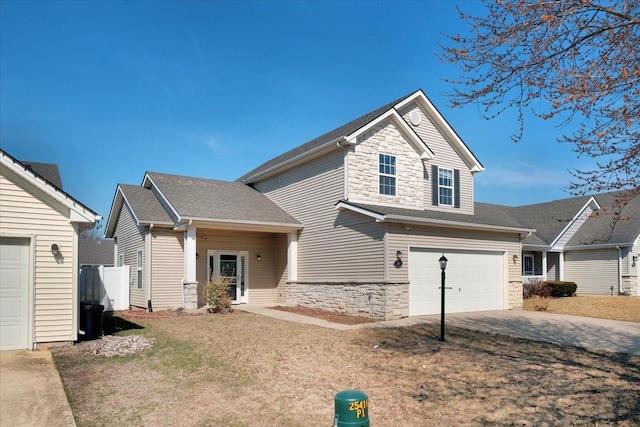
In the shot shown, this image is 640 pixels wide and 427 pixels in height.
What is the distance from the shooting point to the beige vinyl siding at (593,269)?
83.8ft

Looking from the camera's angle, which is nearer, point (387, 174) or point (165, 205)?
point (387, 174)

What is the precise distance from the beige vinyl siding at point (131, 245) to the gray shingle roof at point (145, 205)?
69cm

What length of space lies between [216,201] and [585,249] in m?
20.3

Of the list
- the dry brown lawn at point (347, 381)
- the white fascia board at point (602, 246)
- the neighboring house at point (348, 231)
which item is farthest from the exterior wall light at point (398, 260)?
the white fascia board at point (602, 246)

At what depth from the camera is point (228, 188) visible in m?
21.6

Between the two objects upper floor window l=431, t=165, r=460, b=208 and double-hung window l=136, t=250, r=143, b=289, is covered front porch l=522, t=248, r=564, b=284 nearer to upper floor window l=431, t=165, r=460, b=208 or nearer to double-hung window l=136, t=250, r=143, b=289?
upper floor window l=431, t=165, r=460, b=208

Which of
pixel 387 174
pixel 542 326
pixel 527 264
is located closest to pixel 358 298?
pixel 387 174

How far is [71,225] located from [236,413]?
6.37 meters

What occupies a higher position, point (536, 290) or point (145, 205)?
point (145, 205)

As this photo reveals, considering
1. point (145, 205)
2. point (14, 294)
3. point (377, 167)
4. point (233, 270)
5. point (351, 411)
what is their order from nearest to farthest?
1. point (351, 411)
2. point (14, 294)
3. point (377, 167)
4. point (145, 205)
5. point (233, 270)

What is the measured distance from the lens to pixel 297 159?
62.2 ft

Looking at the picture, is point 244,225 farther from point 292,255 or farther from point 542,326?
point 542,326

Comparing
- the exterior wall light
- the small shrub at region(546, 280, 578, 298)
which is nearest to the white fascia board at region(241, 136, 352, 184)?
the exterior wall light

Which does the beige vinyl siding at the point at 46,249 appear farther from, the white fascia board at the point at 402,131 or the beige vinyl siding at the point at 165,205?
the white fascia board at the point at 402,131
